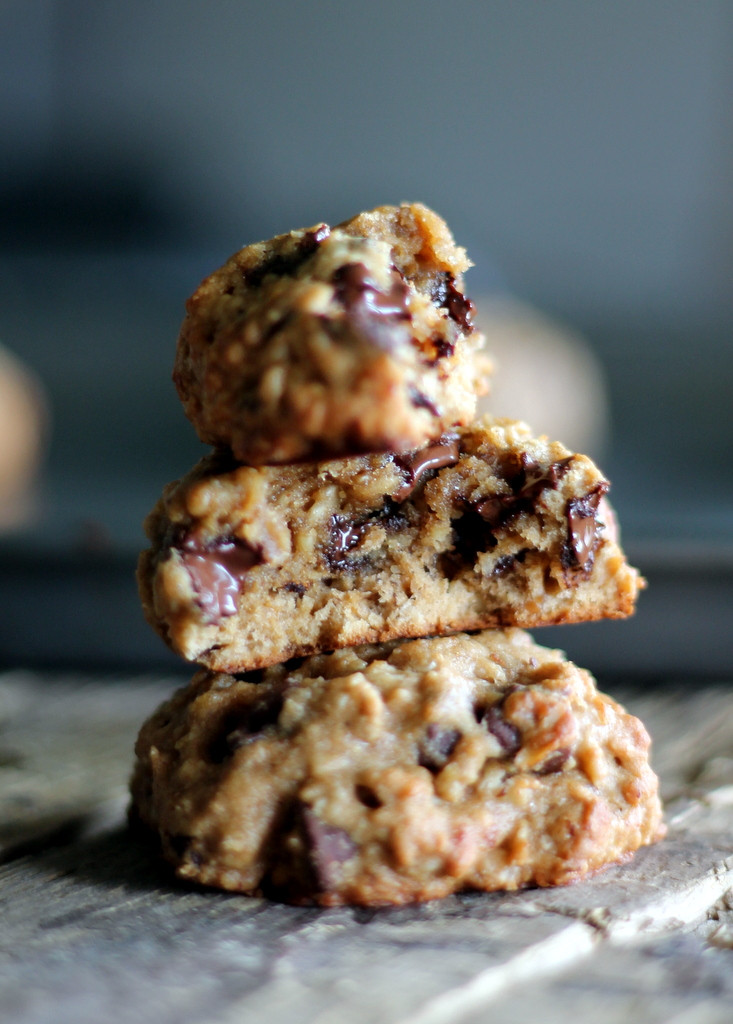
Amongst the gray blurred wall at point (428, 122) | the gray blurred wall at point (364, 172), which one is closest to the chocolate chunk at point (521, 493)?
the gray blurred wall at point (364, 172)

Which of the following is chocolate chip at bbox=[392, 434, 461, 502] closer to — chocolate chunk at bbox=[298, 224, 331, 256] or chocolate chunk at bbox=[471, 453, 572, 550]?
chocolate chunk at bbox=[471, 453, 572, 550]

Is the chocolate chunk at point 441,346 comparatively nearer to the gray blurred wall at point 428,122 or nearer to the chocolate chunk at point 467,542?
the chocolate chunk at point 467,542

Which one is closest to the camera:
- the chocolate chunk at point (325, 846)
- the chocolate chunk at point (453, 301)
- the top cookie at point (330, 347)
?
the top cookie at point (330, 347)

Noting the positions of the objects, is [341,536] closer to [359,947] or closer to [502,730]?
[502,730]

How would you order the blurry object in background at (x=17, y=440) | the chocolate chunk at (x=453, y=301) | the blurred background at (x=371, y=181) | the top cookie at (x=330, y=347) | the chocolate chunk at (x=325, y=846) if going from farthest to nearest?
the blurred background at (x=371, y=181) < the blurry object in background at (x=17, y=440) < the chocolate chunk at (x=453, y=301) < the chocolate chunk at (x=325, y=846) < the top cookie at (x=330, y=347)

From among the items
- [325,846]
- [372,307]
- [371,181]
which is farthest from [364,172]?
[325,846]

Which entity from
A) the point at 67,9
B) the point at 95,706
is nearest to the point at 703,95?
the point at 67,9

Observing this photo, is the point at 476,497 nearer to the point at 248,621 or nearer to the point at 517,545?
the point at 517,545

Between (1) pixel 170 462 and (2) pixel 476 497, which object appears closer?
(2) pixel 476 497
